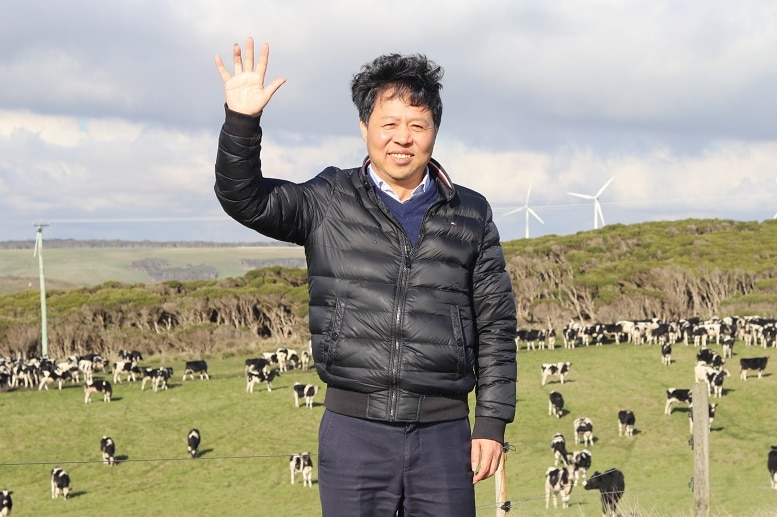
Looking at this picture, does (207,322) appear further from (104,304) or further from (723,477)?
(723,477)

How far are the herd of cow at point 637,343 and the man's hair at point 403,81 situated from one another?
37.6 ft

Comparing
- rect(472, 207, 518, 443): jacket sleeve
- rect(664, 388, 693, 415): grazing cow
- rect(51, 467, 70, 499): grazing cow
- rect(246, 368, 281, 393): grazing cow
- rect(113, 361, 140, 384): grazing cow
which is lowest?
rect(51, 467, 70, 499): grazing cow

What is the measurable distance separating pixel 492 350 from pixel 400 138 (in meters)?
1.21

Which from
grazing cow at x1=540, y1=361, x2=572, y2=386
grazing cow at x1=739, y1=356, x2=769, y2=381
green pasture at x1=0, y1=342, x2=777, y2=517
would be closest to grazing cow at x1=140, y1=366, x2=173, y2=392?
green pasture at x1=0, y1=342, x2=777, y2=517

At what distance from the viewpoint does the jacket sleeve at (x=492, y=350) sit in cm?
456

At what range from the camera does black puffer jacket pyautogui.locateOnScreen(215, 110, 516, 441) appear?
14.1ft

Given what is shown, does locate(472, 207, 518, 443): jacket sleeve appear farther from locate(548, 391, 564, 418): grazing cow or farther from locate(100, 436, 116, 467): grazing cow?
locate(548, 391, 564, 418): grazing cow

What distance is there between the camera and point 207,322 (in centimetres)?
5781

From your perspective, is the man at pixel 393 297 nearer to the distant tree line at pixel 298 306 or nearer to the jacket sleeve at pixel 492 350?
the jacket sleeve at pixel 492 350

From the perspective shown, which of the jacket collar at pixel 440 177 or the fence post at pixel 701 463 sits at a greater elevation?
the jacket collar at pixel 440 177

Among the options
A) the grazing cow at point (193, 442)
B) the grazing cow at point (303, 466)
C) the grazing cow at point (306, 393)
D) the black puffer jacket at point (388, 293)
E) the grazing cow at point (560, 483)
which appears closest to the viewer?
the black puffer jacket at point (388, 293)

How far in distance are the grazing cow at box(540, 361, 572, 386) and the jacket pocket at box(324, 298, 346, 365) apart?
3028 cm

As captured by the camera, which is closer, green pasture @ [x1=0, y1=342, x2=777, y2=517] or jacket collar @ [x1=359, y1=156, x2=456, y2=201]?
jacket collar @ [x1=359, y1=156, x2=456, y2=201]

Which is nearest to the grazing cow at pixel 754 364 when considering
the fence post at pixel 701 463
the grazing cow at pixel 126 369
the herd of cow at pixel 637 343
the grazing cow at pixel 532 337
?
the herd of cow at pixel 637 343
